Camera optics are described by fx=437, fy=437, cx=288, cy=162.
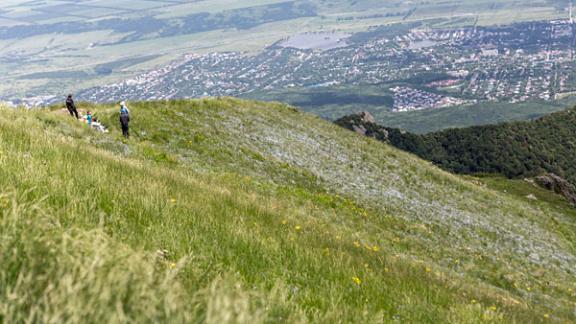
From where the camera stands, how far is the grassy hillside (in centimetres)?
302

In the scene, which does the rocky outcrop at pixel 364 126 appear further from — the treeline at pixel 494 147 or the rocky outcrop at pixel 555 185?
the rocky outcrop at pixel 555 185

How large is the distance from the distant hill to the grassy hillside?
6714 centimetres

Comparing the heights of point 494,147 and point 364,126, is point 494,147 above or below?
below

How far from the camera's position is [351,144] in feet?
155

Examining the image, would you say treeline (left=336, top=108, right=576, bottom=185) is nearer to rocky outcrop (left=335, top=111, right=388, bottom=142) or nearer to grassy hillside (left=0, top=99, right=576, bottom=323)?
rocky outcrop (left=335, top=111, right=388, bottom=142)

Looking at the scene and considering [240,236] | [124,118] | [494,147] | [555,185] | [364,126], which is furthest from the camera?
[494,147]

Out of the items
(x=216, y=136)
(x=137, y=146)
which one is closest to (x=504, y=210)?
(x=216, y=136)

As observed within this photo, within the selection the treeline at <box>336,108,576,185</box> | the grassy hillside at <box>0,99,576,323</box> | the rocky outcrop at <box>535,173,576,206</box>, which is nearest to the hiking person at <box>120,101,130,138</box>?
the grassy hillside at <box>0,99,576,323</box>

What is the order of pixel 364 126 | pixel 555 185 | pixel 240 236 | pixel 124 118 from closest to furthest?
pixel 240 236
pixel 124 118
pixel 555 185
pixel 364 126

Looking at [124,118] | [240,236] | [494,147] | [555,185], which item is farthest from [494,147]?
[240,236]

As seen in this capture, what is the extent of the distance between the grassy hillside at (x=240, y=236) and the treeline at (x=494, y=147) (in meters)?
67.3

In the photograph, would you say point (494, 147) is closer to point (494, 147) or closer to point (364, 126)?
point (494, 147)

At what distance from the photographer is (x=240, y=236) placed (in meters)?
7.86

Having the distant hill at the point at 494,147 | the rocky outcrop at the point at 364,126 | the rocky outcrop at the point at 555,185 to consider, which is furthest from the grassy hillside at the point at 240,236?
the distant hill at the point at 494,147
